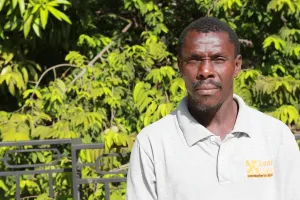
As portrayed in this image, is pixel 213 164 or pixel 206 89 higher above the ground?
pixel 206 89

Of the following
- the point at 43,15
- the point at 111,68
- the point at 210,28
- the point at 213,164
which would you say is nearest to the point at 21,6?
the point at 43,15

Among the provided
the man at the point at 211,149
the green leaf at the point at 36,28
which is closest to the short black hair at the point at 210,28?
the man at the point at 211,149

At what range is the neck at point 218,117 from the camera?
1.79 meters

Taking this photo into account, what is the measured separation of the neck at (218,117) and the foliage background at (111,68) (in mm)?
1740

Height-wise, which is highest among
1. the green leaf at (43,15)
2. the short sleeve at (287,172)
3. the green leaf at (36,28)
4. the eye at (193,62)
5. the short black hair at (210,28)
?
the green leaf at (43,15)

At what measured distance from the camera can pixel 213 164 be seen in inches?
66.3

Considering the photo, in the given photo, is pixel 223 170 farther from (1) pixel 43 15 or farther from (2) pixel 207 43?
(1) pixel 43 15

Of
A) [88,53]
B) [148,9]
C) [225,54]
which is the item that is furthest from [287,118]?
[225,54]

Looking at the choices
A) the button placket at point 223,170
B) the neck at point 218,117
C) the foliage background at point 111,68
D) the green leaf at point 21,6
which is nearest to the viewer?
the button placket at point 223,170

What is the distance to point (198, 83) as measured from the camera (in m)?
1.72

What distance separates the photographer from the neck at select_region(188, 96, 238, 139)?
1.79m

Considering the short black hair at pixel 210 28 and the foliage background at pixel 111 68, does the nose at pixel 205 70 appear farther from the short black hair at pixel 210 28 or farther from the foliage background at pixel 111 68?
the foliage background at pixel 111 68

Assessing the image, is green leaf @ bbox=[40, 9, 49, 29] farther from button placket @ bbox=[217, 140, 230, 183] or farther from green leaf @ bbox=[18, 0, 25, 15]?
button placket @ bbox=[217, 140, 230, 183]

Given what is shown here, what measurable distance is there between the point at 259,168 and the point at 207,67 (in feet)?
0.99
